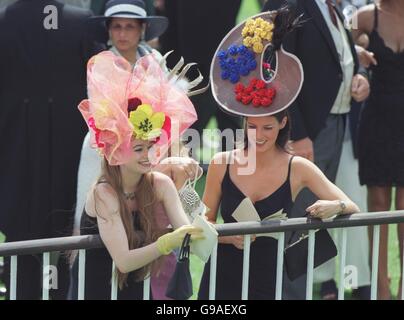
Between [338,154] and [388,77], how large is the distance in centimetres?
47

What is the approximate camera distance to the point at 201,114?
8.24 metres

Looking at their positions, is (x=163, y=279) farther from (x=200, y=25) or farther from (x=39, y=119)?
(x=200, y=25)

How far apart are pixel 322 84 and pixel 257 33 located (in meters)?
1.19

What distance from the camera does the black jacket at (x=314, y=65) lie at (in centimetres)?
553

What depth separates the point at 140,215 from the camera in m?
4.13

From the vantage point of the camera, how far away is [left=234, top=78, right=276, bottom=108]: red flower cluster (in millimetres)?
4516

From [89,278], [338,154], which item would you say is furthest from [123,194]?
[338,154]

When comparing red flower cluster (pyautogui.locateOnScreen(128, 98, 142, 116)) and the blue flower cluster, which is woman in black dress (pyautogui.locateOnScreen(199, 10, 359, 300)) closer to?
the blue flower cluster

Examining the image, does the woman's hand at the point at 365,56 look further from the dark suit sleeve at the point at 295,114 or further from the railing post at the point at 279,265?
the railing post at the point at 279,265

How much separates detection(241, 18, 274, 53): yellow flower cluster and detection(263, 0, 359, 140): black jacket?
100cm

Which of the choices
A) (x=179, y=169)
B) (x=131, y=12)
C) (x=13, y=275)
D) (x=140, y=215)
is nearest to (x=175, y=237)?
(x=140, y=215)

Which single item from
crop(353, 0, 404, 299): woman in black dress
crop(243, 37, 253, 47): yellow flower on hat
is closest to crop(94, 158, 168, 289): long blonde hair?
crop(243, 37, 253, 47): yellow flower on hat

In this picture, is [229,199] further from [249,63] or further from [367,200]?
[367,200]

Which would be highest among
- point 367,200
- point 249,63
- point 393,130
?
point 249,63
